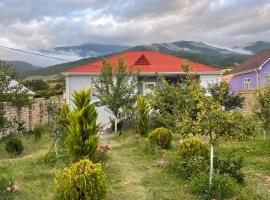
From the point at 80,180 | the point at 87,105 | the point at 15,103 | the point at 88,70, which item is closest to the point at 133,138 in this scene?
the point at 15,103

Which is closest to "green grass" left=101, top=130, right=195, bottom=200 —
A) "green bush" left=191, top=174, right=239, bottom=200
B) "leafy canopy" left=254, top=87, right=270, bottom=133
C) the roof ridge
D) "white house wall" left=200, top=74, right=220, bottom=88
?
"green bush" left=191, top=174, right=239, bottom=200

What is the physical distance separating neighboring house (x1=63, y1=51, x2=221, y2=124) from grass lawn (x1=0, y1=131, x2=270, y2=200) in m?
12.1

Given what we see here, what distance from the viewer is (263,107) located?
1706 cm

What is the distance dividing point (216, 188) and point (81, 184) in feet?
10.6

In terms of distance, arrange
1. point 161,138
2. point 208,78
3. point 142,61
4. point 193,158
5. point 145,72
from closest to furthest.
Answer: point 193,158 → point 161,138 → point 145,72 → point 208,78 → point 142,61

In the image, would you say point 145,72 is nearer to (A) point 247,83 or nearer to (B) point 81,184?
(A) point 247,83

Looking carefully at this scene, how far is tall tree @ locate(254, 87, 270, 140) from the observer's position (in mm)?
16688

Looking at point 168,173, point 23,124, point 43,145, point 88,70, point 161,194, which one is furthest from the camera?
point 88,70

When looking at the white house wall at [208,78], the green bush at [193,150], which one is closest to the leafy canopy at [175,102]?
the green bush at [193,150]

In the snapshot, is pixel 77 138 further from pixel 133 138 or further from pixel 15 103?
pixel 15 103

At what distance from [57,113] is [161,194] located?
11170 millimetres

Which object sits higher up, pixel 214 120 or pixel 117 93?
pixel 117 93

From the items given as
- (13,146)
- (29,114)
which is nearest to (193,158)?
(13,146)

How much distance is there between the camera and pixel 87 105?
12297mm
